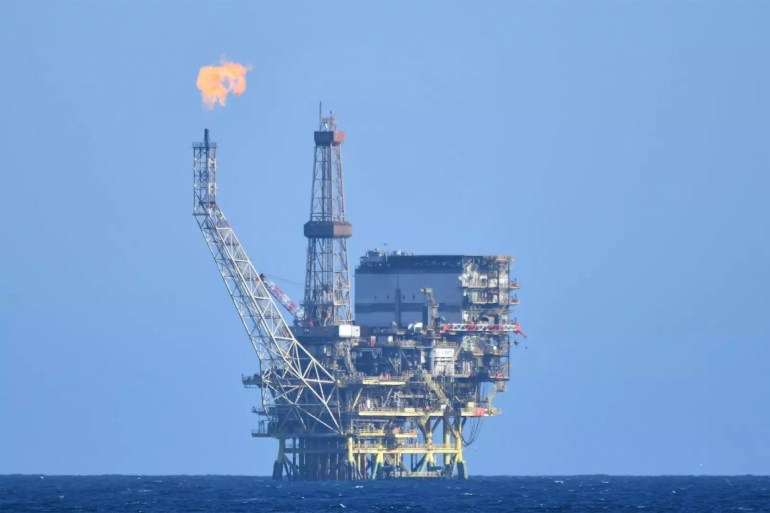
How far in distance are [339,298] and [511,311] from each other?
14.0m

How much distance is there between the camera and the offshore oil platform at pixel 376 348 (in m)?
174

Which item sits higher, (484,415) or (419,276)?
(419,276)

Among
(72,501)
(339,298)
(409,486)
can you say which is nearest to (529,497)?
(409,486)

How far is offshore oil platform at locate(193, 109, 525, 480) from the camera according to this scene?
174125 mm

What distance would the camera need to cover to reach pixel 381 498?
154m

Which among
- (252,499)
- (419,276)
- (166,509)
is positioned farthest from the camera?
(419,276)

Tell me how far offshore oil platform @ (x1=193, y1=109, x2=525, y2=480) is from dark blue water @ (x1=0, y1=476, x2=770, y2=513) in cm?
444

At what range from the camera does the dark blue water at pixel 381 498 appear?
144 m

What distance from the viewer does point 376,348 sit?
175 meters

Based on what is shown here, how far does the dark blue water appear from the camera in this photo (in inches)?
5684

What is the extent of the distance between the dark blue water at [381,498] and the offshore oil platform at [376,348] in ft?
14.6

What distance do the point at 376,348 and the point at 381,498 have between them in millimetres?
22882

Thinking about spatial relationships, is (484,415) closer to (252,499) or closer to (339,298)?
(339,298)

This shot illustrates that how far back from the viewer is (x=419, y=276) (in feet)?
584
